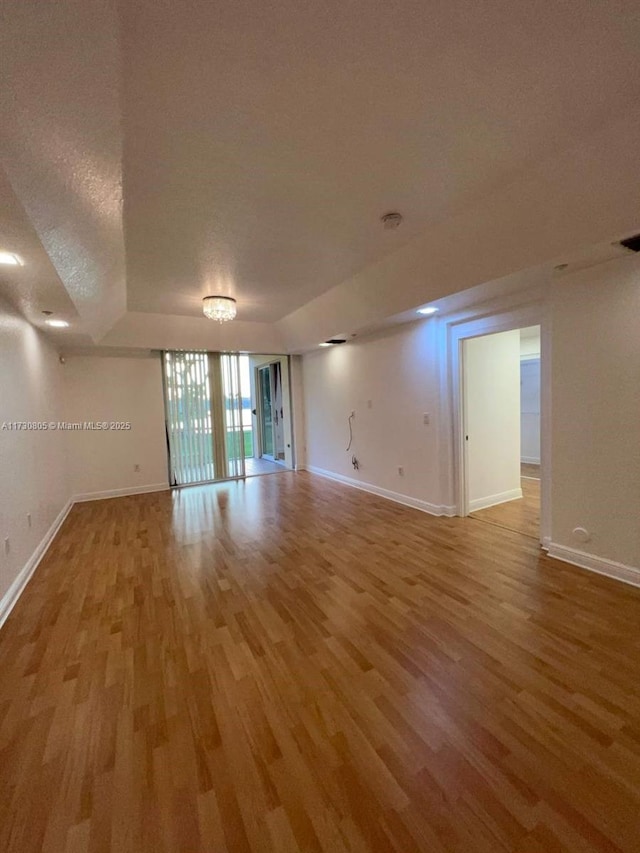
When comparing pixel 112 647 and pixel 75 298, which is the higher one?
pixel 75 298

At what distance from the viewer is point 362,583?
2.66 m

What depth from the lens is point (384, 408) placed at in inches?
188

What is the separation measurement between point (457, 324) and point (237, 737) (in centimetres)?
377

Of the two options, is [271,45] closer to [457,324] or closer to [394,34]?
[394,34]

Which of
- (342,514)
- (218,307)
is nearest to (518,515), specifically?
(342,514)

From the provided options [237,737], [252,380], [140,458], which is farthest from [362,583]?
[252,380]

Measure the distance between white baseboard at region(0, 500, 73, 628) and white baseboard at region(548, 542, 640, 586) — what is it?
4137 mm

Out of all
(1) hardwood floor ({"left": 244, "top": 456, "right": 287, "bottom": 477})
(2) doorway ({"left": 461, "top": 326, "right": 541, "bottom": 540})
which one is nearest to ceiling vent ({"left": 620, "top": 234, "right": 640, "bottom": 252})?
(2) doorway ({"left": 461, "top": 326, "right": 541, "bottom": 540})

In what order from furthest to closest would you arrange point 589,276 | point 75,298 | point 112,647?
point 75,298
point 589,276
point 112,647

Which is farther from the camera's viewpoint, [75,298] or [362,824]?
[75,298]

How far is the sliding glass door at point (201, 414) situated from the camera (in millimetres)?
5844

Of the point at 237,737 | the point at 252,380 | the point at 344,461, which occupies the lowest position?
the point at 237,737

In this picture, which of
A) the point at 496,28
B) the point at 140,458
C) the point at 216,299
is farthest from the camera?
the point at 140,458

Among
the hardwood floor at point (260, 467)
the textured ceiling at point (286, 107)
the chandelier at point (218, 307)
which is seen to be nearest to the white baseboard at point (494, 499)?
the textured ceiling at point (286, 107)
